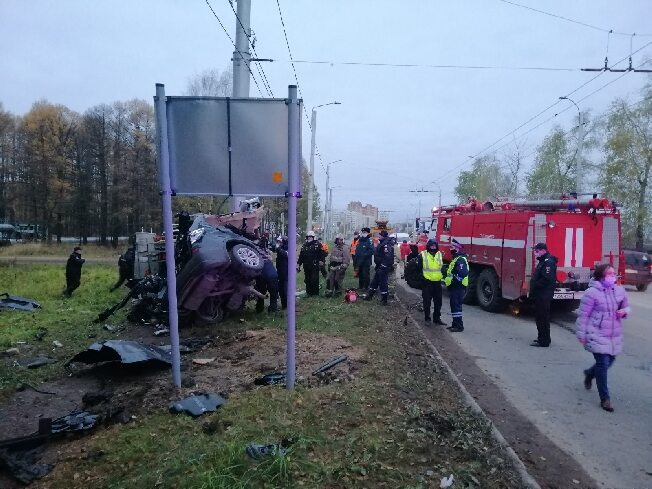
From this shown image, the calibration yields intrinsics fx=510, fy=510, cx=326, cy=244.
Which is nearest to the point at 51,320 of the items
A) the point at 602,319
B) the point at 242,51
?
the point at 242,51

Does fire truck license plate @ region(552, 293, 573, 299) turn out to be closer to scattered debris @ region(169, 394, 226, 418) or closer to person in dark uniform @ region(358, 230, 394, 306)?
person in dark uniform @ region(358, 230, 394, 306)

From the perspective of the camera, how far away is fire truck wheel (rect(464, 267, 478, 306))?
44.2 feet

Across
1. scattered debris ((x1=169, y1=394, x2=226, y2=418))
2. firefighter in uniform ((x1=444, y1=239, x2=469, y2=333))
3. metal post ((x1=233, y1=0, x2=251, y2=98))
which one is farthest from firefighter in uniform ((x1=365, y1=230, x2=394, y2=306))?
scattered debris ((x1=169, y1=394, x2=226, y2=418))

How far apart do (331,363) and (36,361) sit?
4246 mm

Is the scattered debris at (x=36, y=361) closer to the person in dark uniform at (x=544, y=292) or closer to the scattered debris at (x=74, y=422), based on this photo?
the scattered debris at (x=74, y=422)

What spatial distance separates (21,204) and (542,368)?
47278 mm

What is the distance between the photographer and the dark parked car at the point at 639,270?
18.5 metres

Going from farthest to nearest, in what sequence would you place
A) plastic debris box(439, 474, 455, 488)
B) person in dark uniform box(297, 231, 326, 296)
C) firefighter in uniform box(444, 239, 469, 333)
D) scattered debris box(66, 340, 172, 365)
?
person in dark uniform box(297, 231, 326, 296)
firefighter in uniform box(444, 239, 469, 333)
scattered debris box(66, 340, 172, 365)
plastic debris box(439, 474, 455, 488)

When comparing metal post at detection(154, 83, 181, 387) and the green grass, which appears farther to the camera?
the green grass

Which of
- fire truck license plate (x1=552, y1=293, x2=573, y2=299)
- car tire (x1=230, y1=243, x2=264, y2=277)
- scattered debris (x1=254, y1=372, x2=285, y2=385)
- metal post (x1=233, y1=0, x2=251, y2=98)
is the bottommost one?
scattered debris (x1=254, y1=372, x2=285, y2=385)

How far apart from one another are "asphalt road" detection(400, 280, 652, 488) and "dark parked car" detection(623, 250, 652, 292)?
29.2 feet

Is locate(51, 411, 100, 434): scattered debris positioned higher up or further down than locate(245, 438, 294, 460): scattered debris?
further down

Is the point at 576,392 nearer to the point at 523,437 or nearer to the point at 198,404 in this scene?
the point at 523,437

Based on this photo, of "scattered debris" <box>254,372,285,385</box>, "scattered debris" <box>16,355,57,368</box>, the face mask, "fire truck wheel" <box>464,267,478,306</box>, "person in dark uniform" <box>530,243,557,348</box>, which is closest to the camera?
"scattered debris" <box>254,372,285,385</box>
